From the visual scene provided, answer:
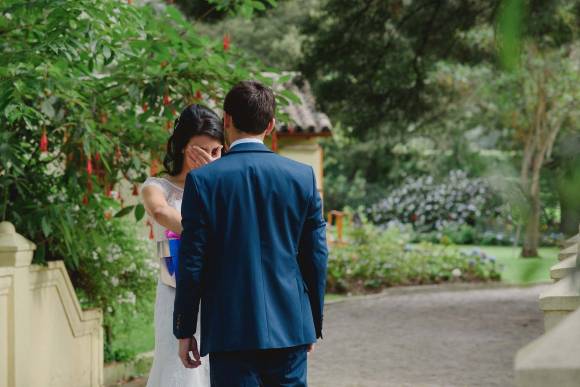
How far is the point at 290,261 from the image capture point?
3375mm

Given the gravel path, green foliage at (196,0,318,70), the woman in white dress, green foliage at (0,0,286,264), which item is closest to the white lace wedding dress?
the woman in white dress

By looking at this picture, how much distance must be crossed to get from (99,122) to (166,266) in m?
2.57

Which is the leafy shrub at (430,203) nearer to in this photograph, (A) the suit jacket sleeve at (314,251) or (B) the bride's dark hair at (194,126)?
(B) the bride's dark hair at (194,126)

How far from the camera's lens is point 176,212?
411 centimetres

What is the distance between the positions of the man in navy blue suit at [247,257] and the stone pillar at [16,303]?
2931mm

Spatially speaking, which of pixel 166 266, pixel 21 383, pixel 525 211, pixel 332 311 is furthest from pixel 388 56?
pixel 525 211

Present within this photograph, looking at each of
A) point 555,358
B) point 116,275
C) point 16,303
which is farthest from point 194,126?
point 116,275

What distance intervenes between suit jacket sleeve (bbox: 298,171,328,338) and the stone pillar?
3.07 metres

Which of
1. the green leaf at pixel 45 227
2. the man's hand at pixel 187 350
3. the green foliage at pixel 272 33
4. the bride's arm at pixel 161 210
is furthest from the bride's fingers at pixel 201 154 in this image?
the green foliage at pixel 272 33

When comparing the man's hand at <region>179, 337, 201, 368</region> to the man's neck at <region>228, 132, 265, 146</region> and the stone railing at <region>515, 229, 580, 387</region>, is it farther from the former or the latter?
the stone railing at <region>515, 229, 580, 387</region>

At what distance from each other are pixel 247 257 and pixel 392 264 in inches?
574

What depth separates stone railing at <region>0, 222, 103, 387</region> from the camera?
595 centimetres

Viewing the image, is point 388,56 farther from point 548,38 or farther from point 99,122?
point 99,122

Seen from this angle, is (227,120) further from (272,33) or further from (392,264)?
(272,33)
